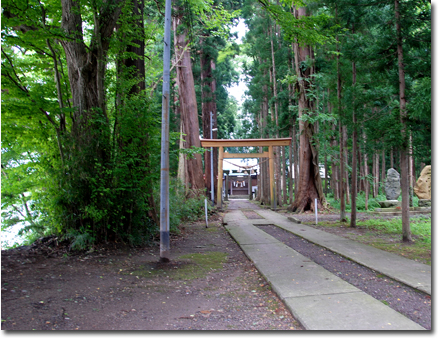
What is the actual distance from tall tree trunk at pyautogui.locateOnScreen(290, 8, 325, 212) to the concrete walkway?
8612mm

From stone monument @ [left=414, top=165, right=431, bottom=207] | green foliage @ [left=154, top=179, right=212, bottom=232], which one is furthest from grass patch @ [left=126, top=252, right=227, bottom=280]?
stone monument @ [left=414, top=165, right=431, bottom=207]

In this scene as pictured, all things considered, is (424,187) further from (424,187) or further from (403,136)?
(403,136)

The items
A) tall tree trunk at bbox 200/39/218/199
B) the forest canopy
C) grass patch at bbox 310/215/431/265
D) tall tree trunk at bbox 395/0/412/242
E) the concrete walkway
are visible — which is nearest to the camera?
the concrete walkway

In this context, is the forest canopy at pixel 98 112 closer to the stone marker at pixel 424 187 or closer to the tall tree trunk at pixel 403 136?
the tall tree trunk at pixel 403 136

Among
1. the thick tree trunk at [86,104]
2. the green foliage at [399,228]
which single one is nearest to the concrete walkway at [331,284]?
the green foliage at [399,228]

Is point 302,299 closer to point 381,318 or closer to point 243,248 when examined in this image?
point 381,318

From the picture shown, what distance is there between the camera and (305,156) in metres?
16.6

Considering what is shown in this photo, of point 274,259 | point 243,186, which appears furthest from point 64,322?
point 243,186

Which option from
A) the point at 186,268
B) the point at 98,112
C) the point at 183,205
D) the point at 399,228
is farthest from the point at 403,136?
the point at 183,205

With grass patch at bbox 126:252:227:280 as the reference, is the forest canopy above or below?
above

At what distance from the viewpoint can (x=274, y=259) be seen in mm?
6227

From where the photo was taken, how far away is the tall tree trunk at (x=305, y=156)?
16.2 metres

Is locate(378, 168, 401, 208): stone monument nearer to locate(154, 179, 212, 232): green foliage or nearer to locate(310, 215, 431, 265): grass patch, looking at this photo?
locate(310, 215, 431, 265): grass patch

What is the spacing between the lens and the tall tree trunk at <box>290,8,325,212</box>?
16188mm
